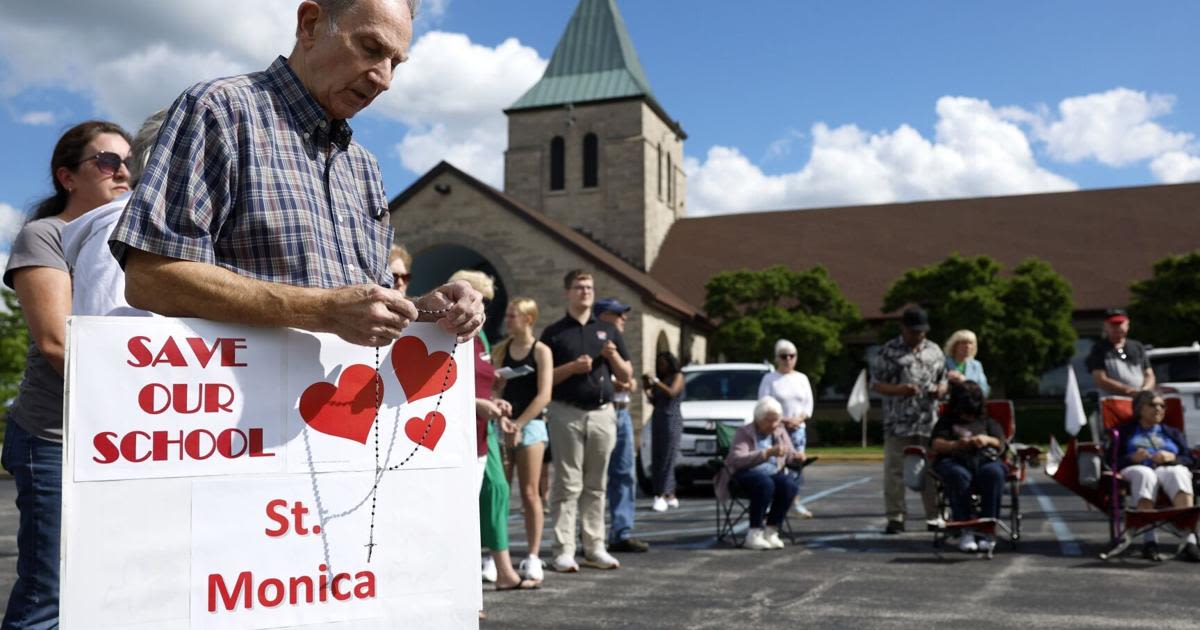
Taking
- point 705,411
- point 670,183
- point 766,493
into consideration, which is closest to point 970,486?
point 766,493

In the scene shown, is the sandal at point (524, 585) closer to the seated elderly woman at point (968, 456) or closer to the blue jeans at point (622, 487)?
the blue jeans at point (622, 487)

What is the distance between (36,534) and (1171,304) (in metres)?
35.6

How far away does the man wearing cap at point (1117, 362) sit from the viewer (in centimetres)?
995

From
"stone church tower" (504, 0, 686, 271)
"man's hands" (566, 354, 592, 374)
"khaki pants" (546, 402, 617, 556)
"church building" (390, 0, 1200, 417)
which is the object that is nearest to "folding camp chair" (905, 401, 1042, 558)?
"khaki pants" (546, 402, 617, 556)

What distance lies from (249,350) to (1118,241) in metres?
45.7

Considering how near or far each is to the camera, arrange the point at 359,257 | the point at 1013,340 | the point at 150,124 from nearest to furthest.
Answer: the point at 359,257, the point at 150,124, the point at 1013,340

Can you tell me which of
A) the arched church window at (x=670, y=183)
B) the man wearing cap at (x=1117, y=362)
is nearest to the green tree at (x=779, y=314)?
the arched church window at (x=670, y=183)

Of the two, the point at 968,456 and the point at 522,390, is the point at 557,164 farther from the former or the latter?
the point at 522,390

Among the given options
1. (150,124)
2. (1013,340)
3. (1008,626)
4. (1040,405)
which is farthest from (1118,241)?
(150,124)

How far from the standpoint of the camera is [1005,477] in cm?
868

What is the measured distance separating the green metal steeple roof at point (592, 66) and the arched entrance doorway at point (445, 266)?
10820mm

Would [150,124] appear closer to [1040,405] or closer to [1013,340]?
→ [1013,340]

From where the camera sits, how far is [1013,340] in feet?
→ 110

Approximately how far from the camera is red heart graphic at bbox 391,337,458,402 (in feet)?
6.77
